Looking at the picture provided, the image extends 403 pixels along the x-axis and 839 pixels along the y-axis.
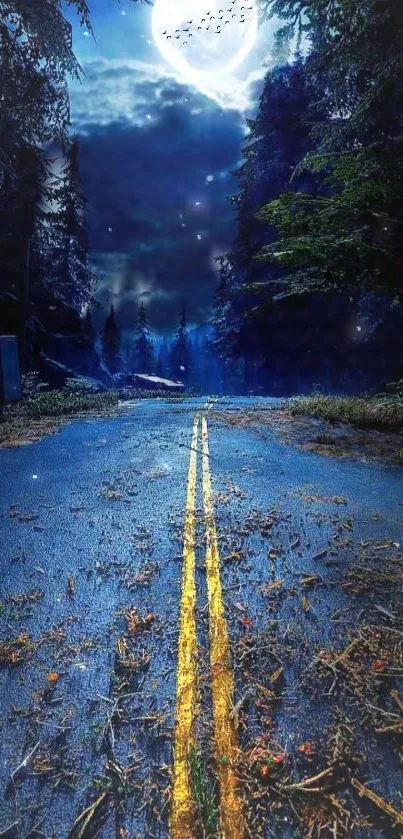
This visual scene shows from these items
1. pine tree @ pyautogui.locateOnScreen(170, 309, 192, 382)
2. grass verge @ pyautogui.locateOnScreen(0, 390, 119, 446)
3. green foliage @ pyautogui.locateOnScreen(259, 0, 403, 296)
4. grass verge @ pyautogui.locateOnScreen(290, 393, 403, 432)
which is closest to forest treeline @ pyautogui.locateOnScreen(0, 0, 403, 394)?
green foliage @ pyautogui.locateOnScreen(259, 0, 403, 296)

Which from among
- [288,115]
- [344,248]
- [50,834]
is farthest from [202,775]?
[288,115]

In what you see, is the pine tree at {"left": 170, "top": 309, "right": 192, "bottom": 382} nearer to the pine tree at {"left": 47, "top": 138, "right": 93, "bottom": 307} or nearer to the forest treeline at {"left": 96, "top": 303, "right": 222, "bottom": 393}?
the forest treeline at {"left": 96, "top": 303, "right": 222, "bottom": 393}

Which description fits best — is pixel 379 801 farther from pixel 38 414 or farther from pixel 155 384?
pixel 155 384

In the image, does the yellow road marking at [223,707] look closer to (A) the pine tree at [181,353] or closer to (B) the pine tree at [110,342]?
(B) the pine tree at [110,342]

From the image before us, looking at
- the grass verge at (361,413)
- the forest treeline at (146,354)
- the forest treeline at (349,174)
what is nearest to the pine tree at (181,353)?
the forest treeline at (146,354)

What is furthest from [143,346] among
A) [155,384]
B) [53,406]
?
[53,406]

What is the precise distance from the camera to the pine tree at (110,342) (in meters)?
72.6

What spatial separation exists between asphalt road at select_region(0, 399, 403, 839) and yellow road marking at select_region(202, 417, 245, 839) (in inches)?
0.4

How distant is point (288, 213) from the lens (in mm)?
9070

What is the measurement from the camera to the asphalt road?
1937mm

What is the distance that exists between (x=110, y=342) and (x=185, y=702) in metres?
73.5

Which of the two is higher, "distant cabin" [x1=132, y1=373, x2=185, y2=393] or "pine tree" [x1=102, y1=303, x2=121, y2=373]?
"pine tree" [x1=102, y1=303, x2=121, y2=373]

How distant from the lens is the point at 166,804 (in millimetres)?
1856

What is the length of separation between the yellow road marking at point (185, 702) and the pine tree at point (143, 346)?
8491 cm
